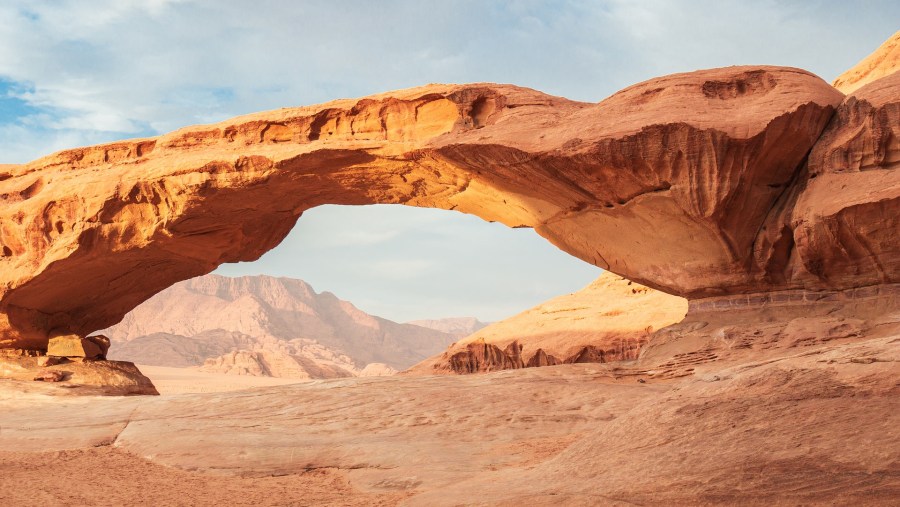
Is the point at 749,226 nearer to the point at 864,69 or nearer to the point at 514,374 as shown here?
the point at 514,374

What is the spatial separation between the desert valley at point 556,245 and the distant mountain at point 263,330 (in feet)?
139

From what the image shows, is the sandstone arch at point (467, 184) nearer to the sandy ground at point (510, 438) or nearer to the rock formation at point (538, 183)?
the rock formation at point (538, 183)

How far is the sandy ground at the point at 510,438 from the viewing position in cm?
A: 432

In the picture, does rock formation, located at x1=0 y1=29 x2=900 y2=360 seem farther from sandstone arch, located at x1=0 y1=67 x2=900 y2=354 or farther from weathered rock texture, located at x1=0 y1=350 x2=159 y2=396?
weathered rock texture, located at x1=0 y1=350 x2=159 y2=396

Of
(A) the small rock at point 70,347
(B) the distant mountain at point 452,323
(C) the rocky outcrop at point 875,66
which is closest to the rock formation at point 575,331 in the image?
(C) the rocky outcrop at point 875,66

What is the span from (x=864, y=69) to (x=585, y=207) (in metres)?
13.1

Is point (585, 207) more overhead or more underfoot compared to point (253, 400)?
more overhead

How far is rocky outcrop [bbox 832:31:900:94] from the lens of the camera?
19.2 m

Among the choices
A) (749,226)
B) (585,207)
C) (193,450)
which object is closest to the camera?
(193,450)

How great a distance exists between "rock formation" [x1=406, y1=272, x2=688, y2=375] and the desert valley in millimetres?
6950

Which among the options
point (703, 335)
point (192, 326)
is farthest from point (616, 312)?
point (192, 326)

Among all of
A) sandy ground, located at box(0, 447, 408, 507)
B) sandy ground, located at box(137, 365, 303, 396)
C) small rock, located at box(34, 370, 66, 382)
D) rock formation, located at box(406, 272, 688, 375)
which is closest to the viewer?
sandy ground, located at box(0, 447, 408, 507)

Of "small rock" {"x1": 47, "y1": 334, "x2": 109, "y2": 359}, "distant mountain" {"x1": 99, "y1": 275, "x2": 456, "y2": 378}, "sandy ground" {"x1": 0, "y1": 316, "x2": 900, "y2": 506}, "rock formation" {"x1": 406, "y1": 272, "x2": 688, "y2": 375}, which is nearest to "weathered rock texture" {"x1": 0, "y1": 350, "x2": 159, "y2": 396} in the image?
"small rock" {"x1": 47, "y1": 334, "x2": 109, "y2": 359}

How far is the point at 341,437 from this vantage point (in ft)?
25.1
